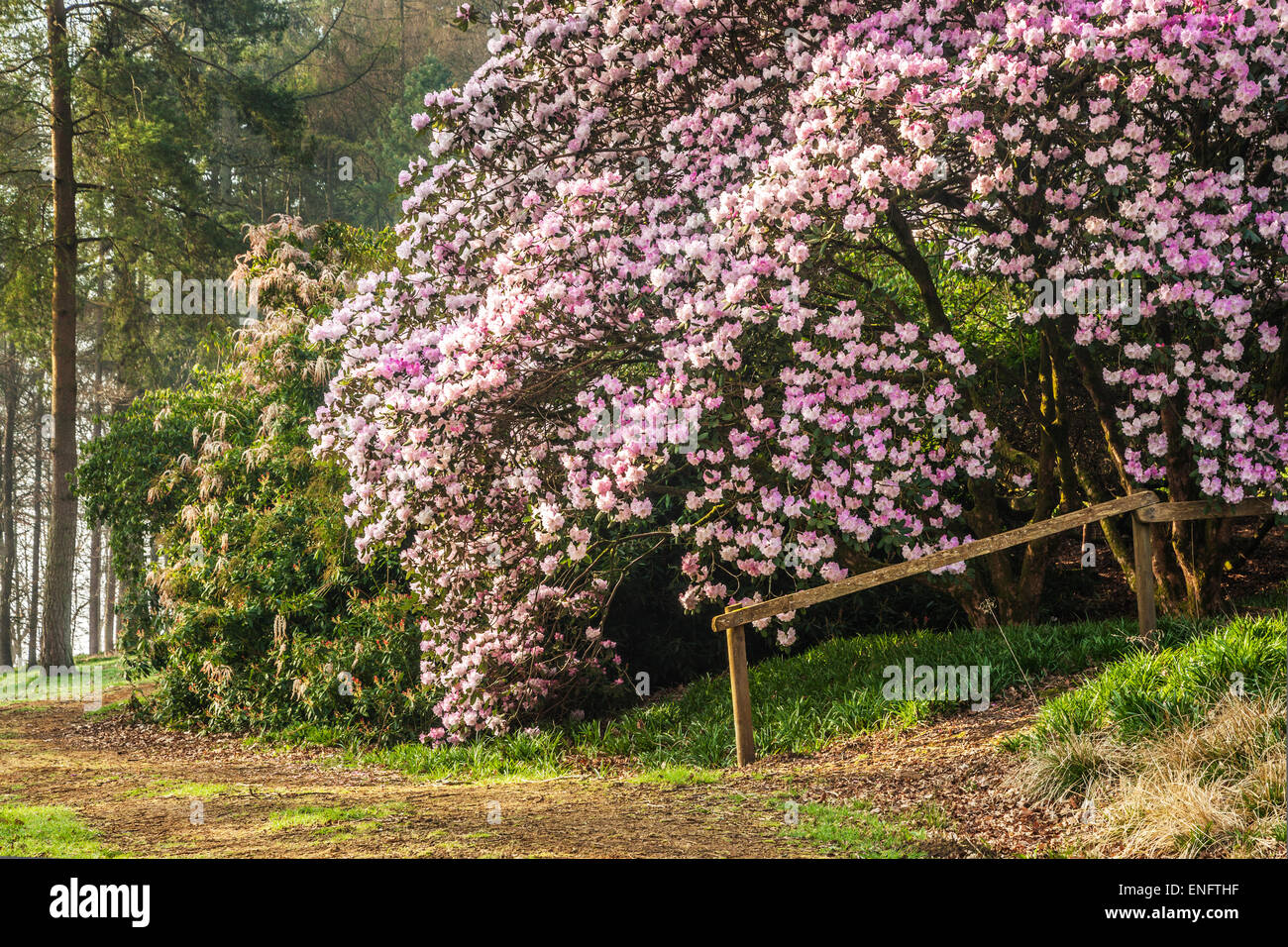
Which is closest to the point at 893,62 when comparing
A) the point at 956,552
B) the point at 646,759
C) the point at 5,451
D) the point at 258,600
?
the point at 956,552

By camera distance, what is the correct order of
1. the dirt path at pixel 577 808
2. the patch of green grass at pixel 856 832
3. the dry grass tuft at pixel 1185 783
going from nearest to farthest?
1. the dry grass tuft at pixel 1185 783
2. the patch of green grass at pixel 856 832
3. the dirt path at pixel 577 808

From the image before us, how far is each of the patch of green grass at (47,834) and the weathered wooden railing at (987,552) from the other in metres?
3.60

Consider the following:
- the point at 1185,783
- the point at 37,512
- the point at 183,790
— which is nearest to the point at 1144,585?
the point at 1185,783

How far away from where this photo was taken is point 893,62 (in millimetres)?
5805

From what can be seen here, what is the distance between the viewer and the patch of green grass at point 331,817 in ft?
17.7

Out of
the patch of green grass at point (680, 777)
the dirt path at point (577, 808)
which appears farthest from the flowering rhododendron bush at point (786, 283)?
the dirt path at point (577, 808)

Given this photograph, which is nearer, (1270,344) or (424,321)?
(1270,344)

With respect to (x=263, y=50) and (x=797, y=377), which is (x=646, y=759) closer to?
(x=797, y=377)

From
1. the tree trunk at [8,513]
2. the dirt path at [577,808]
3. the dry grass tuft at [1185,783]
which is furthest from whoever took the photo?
the tree trunk at [8,513]

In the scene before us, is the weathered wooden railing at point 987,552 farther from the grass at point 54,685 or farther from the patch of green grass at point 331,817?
the grass at point 54,685

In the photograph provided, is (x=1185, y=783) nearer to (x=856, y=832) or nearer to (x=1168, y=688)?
(x=1168, y=688)

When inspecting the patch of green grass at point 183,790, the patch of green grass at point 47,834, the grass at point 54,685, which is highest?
the patch of green grass at point 47,834

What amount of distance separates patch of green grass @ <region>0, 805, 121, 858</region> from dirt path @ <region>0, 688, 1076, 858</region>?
115mm
